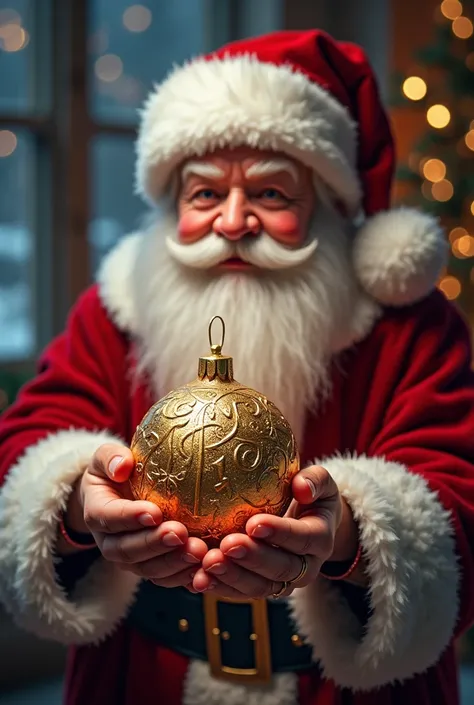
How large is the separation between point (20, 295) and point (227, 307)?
176cm

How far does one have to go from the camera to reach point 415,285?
127cm

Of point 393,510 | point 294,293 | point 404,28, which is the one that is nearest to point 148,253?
point 294,293

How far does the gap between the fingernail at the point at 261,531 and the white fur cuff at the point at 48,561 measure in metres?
0.37

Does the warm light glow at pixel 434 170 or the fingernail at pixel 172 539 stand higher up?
the warm light glow at pixel 434 170

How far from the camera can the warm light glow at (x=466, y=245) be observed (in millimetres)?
2623

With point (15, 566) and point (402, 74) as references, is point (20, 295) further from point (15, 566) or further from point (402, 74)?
point (15, 566)

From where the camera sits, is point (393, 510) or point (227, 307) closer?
point (393, 510)

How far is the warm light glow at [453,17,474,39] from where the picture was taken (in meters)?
2.58

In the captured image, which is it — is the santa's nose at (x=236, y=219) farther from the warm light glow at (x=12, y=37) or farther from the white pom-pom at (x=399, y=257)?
the warm light glow at (x=12, y=37)

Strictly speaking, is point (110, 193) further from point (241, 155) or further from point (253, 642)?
point (253, 642)

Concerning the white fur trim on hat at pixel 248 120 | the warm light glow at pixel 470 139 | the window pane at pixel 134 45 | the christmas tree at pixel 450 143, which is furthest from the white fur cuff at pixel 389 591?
the window pane at pixel 134 45

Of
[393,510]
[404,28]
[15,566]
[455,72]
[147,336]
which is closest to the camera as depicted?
[393,510]

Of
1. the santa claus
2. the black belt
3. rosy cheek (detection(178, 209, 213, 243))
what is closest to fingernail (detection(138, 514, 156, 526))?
the santa claus

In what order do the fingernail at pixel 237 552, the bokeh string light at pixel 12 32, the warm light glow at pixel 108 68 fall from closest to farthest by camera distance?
the fingernail at pixel 237 552, the bokeh string light at pixel 12 32, the warm light glow at pixel 108 68
